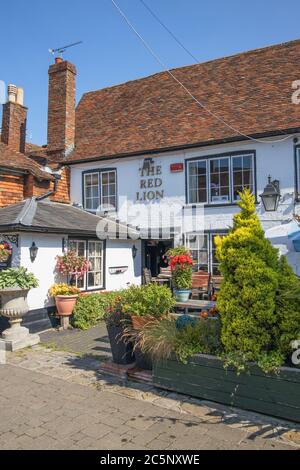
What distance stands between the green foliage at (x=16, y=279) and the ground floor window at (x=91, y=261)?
234 cm

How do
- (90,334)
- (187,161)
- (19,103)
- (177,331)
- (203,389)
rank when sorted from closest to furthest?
(203,389) → (177,331) → (90,334) → (187,161) → (19,103)

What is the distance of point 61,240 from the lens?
10.4 m

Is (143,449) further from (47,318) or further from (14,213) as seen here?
(14,213)

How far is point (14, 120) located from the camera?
1521 cm

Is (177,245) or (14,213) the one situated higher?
(14,213)

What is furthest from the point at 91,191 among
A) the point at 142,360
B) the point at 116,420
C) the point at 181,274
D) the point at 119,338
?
the point at 116,420

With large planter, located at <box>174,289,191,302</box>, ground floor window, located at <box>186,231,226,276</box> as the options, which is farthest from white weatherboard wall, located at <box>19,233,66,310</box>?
ground floor window, located at <box>186,231,226,276</box>

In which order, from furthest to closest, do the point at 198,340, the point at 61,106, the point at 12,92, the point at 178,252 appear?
1. the point at 61,106
2. the point at 12,92
3. the point at 178,252
4. the point at 198,340

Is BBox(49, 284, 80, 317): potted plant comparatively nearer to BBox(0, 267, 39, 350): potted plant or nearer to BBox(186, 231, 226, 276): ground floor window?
BBox(0, 267, 39, 350): potted plant

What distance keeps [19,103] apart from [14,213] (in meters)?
7.52

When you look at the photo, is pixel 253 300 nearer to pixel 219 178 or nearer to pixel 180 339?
pixel 180 339

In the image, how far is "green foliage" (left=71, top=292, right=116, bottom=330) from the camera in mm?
9742

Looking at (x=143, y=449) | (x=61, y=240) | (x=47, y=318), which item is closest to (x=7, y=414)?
(x=143, y=449)

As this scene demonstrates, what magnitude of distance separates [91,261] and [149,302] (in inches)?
239
